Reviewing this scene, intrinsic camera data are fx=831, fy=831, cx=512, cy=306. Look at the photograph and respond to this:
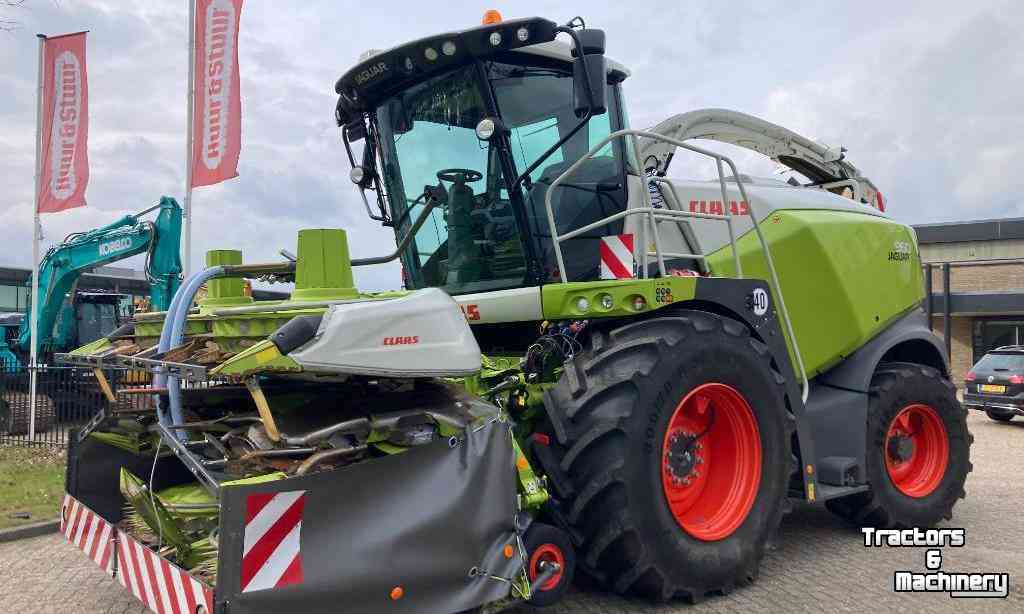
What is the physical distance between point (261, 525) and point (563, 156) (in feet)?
9.22

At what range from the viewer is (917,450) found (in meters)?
6.46

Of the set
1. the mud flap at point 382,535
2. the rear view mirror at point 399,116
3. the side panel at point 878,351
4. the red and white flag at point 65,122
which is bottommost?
the mud flap at point 382,535

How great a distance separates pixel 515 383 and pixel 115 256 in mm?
10037

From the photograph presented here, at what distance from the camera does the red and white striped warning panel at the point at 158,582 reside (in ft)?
10.2

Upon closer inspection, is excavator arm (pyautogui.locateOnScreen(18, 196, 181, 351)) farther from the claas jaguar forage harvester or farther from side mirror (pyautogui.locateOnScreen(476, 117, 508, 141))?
side mirror (pyautogui.locateOnScreen(476, 117, 508, 141))

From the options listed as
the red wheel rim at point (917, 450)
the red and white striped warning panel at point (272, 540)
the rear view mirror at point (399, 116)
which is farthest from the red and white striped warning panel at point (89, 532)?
the red wheel rim at point (917, 450)

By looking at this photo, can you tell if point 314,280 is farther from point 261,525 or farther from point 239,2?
point 239,2

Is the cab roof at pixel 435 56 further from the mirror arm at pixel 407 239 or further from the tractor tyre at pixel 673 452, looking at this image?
the tractor tyre at pixel 673 452

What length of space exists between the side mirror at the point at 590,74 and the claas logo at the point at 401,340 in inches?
66.7

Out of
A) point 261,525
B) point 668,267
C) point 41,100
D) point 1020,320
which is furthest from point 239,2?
point 1020,320

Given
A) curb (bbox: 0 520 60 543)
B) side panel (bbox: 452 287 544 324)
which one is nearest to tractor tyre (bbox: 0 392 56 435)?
curb (bbox: 0 520 60 543)

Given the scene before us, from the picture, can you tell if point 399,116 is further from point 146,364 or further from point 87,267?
point 87,267

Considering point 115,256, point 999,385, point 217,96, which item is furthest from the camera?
point 999,385

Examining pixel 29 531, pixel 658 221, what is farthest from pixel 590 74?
pixel 29 531
